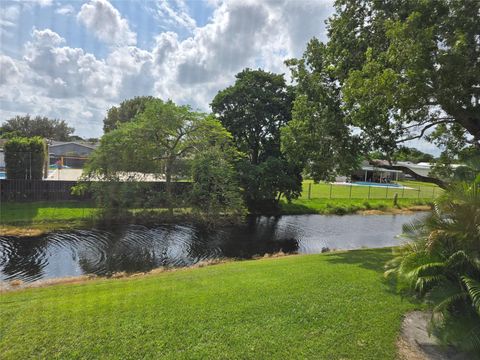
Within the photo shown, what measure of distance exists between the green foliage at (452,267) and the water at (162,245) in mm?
6152

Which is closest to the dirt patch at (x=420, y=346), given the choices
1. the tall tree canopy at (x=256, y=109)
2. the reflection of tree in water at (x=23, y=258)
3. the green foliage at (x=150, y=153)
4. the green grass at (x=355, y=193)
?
the reflection of tree in water at (x=23, y=258)

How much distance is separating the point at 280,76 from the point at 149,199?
13109 mm

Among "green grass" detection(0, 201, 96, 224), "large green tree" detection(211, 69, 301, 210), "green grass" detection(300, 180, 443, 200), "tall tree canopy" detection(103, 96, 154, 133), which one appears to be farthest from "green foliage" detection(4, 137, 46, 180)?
"tall tree canopy" detection(103, 96, 154, 133)

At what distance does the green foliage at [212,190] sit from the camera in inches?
616

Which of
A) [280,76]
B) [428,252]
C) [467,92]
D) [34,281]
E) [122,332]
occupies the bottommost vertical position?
[34,281]

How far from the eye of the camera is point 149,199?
17250 mm

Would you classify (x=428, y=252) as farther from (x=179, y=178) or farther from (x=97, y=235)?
(x=179, y=178)

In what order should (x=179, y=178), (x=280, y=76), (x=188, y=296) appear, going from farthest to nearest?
(x=280, y=76) < (x=179, y=178) < (x=188, y=296)

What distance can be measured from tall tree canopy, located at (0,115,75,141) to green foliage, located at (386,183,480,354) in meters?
53.1

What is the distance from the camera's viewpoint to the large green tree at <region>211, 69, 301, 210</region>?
21.5 metres

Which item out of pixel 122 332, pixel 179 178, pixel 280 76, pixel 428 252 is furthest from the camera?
pixel 280 76

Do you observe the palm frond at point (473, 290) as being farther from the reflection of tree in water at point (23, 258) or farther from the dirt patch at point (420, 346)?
the reflection of tree in water at point (23, 258)

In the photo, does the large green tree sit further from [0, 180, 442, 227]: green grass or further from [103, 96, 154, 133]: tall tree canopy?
[103, 96, 154, 133]: tall tree canopy

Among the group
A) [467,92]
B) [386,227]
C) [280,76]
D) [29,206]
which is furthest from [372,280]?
[280,76]
